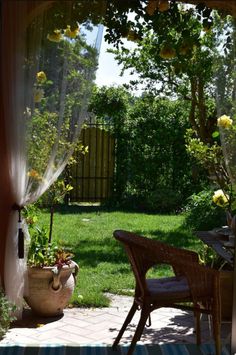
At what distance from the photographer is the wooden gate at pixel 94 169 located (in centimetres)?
947

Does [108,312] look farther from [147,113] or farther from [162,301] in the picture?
[147,113]

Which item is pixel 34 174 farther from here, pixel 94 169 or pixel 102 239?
pixel 94 169

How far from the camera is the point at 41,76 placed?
10.9 feet

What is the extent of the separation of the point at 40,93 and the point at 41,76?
0.33 ft

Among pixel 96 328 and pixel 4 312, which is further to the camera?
pixel 96 328

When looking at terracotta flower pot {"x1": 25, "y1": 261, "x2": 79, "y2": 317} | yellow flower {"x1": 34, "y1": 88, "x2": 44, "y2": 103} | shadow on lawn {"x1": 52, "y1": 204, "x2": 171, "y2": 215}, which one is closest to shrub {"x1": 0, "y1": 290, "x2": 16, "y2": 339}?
terracotta flower pot {"x1": 25, "y1": 261, "x2": 79, "y2": 317}

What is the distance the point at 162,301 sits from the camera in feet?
10.3

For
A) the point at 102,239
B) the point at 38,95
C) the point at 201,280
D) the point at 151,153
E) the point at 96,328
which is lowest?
the point at 96,328

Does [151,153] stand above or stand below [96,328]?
above

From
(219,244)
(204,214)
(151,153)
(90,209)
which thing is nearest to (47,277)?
(219,244)

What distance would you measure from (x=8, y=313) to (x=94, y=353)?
56cm

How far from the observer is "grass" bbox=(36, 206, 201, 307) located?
4820 mm

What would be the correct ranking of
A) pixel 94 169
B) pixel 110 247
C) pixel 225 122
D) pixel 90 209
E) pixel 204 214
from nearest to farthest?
1. pixel 225 122
2. pixel 110 247
3. pixel 204 214
4. pixel 90 209
5. pixel 94 169

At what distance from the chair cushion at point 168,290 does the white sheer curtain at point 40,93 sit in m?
0.88
